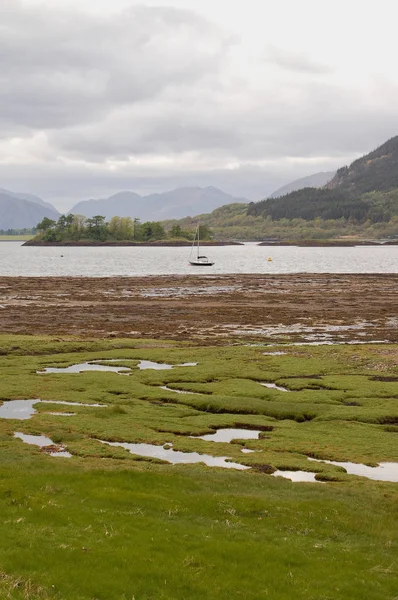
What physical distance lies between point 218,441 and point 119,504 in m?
13.3

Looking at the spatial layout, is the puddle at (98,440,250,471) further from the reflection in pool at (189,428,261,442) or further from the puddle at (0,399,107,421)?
the puddle at (0,399,107,421)

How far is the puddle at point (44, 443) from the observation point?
32.2 meters

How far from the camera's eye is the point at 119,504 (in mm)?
23000

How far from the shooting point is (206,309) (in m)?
98.0

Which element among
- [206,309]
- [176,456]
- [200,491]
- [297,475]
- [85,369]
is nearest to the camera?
[200,491]

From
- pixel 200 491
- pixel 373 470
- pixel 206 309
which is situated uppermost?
pixel 200 491

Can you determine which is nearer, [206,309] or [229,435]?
[229,435]

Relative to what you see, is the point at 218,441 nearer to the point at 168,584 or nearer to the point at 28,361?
the point at 168,584

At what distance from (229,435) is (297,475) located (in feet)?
23.6

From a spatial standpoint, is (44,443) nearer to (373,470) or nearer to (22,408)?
(22,408)

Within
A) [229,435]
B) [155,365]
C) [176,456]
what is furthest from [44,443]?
[155,365]

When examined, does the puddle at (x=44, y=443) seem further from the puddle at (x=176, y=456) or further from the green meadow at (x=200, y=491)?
the puddle at (x=176, y=456)

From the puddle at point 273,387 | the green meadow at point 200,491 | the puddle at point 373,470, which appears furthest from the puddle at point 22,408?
the puddle at point 373,470

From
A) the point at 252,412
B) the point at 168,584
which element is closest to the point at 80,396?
the point at 252,412
